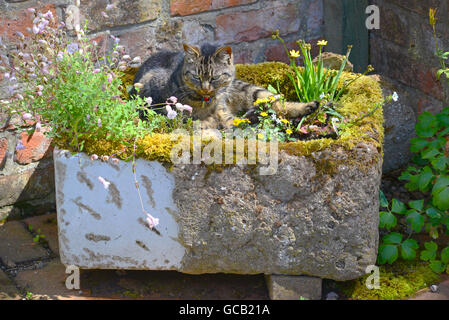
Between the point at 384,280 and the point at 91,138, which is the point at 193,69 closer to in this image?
the point at 91,138

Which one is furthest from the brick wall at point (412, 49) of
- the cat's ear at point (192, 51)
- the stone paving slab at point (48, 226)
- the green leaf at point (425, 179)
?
the stone paving slab at point (48, 226)

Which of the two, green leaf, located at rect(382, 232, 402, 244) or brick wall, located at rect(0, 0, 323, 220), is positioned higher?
brick wall, located at rect(0, 0, 323, 220)

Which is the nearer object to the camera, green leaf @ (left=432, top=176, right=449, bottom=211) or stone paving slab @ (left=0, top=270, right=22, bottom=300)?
stone paving slab @ (left=0, top=270, right=22, bottom=300)

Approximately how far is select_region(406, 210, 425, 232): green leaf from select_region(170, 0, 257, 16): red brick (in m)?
1.58

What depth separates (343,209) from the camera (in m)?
2.25

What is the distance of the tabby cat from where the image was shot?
8.68 ft

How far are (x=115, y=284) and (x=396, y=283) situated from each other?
4.14ft

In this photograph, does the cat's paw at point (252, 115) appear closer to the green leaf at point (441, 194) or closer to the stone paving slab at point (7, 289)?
the green leaf at point (441, 194)

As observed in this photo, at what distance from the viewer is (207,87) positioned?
2.63 metres

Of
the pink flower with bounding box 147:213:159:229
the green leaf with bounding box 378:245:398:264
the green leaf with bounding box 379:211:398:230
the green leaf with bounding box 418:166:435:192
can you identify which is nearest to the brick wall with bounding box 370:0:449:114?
the green leaf with bounding box 418:166:435:192

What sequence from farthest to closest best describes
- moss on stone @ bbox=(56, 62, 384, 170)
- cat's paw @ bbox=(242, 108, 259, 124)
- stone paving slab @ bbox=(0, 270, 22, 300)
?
cat's paw @ bbox=(242, 108, 259, 124)
stone paving slab @ bbox=(0, 270, 22, 300)
moss on stone @ bbox=(56, 62, 384, 170)

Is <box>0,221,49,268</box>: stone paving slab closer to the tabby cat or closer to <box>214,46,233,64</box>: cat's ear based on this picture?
the tabby cat

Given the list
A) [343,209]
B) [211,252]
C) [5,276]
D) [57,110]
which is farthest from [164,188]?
[5,276]

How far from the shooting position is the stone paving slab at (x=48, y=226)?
9.48ft
